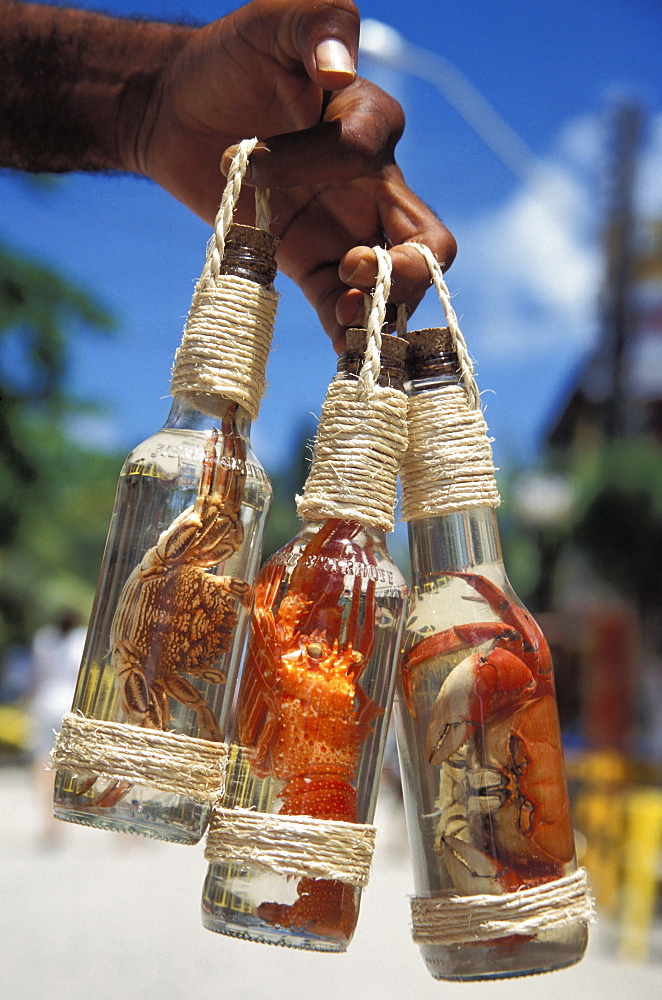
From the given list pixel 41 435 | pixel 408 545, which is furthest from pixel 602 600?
pixel 408 545

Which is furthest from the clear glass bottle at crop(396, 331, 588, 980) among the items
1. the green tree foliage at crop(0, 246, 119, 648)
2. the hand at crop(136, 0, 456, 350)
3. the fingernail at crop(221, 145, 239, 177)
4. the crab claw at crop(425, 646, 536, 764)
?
the green tree foliage at crop(0, 246, 119, 648)

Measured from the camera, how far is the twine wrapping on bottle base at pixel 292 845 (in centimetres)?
85

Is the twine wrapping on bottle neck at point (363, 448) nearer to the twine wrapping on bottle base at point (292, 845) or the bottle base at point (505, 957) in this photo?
the twine wrapping on bottle base at point (292, 845)

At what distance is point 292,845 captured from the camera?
2.78 ft

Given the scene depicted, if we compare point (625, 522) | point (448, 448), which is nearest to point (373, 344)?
point (448, 448)

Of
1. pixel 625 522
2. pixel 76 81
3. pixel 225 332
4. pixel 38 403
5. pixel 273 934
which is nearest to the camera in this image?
pixel 273 934

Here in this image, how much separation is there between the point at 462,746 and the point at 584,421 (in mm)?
17715

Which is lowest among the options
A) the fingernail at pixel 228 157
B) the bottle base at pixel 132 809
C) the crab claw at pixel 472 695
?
the bottle base at pixel 132 809

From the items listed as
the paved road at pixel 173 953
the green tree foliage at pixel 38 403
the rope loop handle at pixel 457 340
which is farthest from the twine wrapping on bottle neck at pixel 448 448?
the green tree foliage at pixel 38 403

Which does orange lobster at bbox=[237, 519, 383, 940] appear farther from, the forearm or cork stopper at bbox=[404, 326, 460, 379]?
the forearm

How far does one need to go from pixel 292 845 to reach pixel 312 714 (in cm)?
12

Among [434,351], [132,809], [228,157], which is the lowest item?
[132,809]

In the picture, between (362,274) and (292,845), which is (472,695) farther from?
(362,274)

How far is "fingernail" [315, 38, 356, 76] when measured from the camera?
943 millimetres
